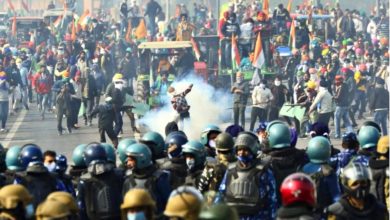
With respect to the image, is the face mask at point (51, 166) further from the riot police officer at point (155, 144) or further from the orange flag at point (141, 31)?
the orange flag at point (141, 31)

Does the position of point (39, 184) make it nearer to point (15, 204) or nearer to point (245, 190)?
point (245, 190)

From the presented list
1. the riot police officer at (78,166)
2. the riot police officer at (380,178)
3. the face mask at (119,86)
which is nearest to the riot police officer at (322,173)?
the riot police officer at (380,178)

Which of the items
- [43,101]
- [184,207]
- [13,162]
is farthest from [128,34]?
[184,207]

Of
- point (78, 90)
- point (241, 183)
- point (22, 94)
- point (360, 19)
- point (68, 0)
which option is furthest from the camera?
point (68, 0)

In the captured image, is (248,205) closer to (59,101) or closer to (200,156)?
(200,156)

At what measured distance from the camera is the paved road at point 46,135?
3106 centimetres

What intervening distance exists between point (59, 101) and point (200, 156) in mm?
19789

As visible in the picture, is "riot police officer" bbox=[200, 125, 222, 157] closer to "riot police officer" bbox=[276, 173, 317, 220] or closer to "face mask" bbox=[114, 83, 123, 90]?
"riot police officer" bbox=[276, 173, 317, 220]

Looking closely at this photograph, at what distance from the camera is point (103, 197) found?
45.5 feet

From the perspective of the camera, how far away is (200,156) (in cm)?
1491

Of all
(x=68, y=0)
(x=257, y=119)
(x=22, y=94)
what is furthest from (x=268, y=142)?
(x=68, y=0)

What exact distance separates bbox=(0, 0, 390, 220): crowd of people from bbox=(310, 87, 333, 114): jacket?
26mm

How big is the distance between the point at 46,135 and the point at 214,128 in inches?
689

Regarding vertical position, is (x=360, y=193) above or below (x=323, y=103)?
above
